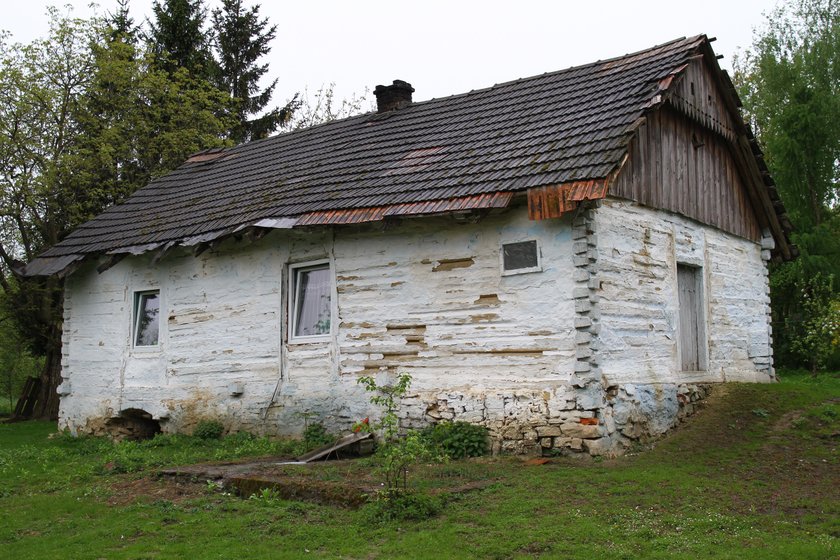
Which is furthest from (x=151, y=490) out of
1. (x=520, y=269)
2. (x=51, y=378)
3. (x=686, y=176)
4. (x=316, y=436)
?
(x=51, y=378)

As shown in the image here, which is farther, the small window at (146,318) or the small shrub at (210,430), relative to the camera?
the small window at (146,318)

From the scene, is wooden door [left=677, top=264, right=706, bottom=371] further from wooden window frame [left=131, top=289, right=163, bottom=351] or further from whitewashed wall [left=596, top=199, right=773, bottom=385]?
wooden window frame [left=131, top=289, right=163, bottom=351]

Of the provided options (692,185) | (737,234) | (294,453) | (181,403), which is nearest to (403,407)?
(294,453)

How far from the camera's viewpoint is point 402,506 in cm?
715

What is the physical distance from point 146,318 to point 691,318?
960cm

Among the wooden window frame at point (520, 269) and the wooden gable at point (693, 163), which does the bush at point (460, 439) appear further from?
the wooden gable at point (693, 163)

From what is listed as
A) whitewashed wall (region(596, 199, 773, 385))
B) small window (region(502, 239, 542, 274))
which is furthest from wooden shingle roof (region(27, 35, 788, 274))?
whitewashed wall (region(596, 199, 773, 385))

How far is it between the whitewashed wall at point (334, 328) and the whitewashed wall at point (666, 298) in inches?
29.1

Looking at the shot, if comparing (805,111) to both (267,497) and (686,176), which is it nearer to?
(686,176)

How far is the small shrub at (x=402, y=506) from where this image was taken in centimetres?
708

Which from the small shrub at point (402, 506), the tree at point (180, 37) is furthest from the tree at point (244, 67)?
the small shrub at point (402, 506)

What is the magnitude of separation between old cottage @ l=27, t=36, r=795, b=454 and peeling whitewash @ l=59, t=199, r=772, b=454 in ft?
0.11

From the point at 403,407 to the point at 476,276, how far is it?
2.08 meters

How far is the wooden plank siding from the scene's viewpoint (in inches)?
431
